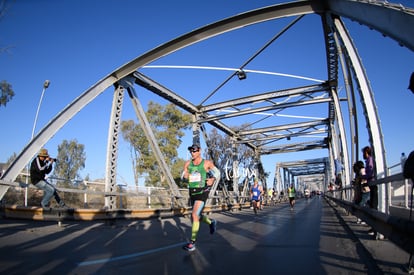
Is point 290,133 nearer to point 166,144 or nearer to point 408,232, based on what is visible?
point 166,144

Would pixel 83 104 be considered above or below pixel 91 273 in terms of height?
above

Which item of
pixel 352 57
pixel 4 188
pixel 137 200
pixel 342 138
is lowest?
pixel 137 200

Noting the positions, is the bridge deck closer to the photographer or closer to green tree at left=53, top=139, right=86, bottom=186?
the photographer

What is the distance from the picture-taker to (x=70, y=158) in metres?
57.2

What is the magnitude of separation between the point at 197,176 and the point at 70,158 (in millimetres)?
58162

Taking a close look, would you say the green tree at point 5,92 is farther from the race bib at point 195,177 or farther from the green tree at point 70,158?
the green tree at point 70,158

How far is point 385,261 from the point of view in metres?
3.54

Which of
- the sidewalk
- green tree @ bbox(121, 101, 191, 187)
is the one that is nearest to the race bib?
the sidewalk

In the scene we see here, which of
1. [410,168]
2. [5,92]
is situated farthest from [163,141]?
[410,168]

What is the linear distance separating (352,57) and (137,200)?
11.7m

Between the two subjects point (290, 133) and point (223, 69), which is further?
point (290, 133)

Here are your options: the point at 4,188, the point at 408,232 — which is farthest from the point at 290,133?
the point at 408,232

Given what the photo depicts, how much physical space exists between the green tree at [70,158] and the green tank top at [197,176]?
53792 mm

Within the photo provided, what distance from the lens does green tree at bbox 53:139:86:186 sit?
54.3 meters
